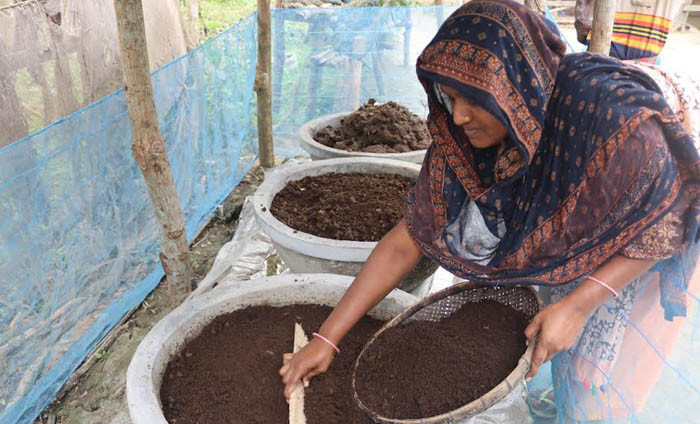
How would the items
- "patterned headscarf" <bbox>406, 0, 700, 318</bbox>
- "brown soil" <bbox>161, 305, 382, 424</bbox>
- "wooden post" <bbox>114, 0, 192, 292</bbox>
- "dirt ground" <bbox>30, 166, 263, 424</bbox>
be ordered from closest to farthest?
→ "patterned headscarf" <bbox>406, 0, 700, 318</bbox>
"brown soil" <bbox>161, 305, 382, 424</bbox>
"wooden post" <bbox>114, 0, 192, 292</bbox>
"dirt ground" <bbox>30, 166, 263, 424</bbox>

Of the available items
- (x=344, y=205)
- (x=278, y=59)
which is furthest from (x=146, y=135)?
(x=278, y=59)

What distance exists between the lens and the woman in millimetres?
1127

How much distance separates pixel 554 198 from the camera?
4.15 ft

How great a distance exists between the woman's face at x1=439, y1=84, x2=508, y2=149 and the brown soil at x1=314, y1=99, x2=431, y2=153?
6.33 ft

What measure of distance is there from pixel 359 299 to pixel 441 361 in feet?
0.95

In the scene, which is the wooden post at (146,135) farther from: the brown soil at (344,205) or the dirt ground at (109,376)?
the brown soil at (344,205)

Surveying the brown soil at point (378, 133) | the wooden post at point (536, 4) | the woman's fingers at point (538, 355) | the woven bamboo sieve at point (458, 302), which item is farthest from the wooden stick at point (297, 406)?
the wooden post at point (536, 4)

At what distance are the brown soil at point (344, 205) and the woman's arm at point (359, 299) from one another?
2.32ft

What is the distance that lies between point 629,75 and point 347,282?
1.00 metres

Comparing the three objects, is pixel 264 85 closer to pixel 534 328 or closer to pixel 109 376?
pixel 109 376

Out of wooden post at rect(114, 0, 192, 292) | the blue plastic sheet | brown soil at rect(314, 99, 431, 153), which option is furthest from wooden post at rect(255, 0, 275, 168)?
wooden post at rect(114, 0, 192, 292)

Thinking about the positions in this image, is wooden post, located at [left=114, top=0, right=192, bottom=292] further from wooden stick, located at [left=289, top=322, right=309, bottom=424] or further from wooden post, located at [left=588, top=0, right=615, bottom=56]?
wooden post, located at [left=588, top=0, right=615, bottom=56]

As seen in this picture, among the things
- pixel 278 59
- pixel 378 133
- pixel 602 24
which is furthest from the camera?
pixel 278 59

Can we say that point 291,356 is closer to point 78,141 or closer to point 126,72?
point 126,72
